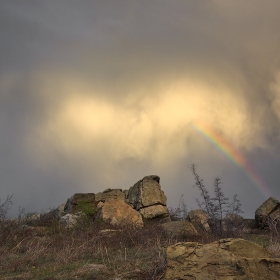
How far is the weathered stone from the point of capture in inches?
998

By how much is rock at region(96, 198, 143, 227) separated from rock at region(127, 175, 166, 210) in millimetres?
3875

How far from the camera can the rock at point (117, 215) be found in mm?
20406

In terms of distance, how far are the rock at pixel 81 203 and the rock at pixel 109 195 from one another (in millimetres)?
528

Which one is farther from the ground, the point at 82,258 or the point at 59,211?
the point at 59,211

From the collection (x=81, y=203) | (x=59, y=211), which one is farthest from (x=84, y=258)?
(x=59, y=211)

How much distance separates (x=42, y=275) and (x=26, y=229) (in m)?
10.1

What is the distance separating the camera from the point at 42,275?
7211 mm

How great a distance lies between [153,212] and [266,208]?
401 inches

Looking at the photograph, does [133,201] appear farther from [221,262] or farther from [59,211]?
[221,262]

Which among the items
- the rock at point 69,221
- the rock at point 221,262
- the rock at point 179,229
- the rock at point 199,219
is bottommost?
the rock at point 221,262

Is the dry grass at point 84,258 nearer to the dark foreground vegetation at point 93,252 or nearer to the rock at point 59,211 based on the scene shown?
the dark foreground vegetation at point 93,252

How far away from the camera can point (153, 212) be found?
25.6m

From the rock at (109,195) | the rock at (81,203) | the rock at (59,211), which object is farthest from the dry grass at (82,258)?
the rock at (109,195)

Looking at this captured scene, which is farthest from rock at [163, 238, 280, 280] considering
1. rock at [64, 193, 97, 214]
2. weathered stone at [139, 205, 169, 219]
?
weathered stone at [139, 205, 169, 219]
